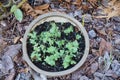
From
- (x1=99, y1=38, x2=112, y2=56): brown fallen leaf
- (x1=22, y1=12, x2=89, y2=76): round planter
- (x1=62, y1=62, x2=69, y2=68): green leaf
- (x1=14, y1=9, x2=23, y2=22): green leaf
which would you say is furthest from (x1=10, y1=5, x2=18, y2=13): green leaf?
(x1=99, y1=38, x2=112, y2=56): brown fallen leaf

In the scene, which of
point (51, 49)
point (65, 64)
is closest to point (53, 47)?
point (51, 49)

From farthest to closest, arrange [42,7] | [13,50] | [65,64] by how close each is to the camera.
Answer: [42,7] → [13,50] → [65,64]

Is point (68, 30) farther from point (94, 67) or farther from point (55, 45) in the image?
point (94, 67)

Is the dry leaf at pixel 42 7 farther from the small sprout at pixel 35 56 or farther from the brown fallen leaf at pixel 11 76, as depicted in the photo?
the brown fallen leaf at pixel 11 76

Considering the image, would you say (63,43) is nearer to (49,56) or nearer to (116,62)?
(49,56)

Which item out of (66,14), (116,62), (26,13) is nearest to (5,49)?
(26,13)

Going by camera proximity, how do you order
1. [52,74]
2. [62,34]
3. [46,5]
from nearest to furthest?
[52,74], [62,34], [46,5]

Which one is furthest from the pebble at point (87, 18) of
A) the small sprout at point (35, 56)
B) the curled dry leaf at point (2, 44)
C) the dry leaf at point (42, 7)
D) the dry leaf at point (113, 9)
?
the curled dry leaf at point (2, 44)

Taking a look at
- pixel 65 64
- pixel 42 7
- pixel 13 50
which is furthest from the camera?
pixel 42 7

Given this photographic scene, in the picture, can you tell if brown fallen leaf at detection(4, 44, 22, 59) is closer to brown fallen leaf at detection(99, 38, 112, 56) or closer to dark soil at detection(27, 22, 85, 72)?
dark soil at detection(27, 22, 85, 72)
